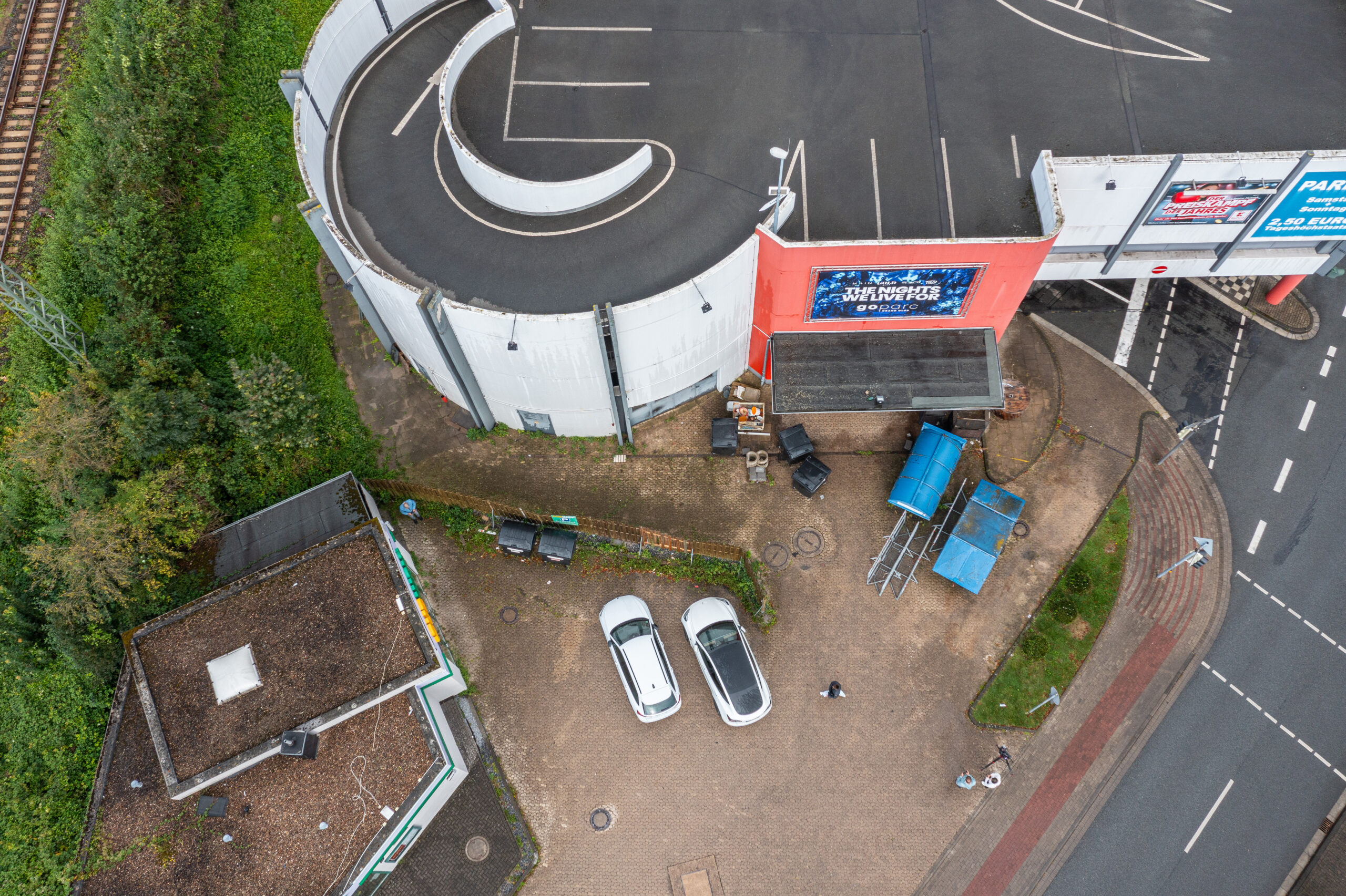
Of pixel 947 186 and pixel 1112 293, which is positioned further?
pixel 1112 293

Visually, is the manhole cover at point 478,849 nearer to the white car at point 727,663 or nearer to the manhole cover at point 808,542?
the white car at point 727,663

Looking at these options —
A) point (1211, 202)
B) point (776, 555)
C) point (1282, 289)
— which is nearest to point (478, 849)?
point (776, 555)

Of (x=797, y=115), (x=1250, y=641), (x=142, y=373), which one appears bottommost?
(x=1250, y=641)

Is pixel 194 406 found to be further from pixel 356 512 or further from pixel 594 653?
pixel 594 653

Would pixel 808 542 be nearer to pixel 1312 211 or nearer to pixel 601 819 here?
pixel 601 819

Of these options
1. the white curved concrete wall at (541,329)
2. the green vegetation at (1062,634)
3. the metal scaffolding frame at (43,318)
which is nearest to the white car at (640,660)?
the white curved concrete wall at (541,329)

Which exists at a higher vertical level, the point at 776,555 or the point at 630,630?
the point at 776,555
